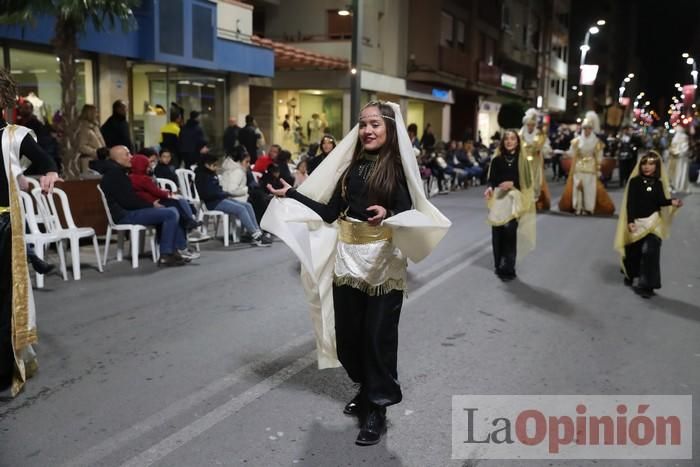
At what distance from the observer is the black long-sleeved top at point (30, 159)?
4824 millimetres

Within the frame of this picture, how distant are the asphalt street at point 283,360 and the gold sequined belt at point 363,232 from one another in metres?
1.11

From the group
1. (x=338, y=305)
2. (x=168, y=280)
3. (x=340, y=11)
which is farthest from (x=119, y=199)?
(x=340, y=11)

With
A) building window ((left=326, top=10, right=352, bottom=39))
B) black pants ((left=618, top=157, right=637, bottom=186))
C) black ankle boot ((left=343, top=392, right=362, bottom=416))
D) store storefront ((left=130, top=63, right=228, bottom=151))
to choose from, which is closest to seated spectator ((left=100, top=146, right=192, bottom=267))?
black ankle boot ((left=343, top=392, right=362, bottom=416))

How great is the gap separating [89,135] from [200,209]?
7.18ft

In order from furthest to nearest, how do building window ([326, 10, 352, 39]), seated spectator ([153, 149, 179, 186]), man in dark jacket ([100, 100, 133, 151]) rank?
building window ([326, 10, 352, 39]) → man in dark jacket ([100, 100, 133, 151]) → seated spectator ([153, 149, 179, 186])

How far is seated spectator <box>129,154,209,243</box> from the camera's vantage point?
958 cm

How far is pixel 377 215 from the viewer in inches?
161

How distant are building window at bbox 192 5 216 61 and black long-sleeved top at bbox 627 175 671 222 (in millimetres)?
12509

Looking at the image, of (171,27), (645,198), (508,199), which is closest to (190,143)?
(171,27)

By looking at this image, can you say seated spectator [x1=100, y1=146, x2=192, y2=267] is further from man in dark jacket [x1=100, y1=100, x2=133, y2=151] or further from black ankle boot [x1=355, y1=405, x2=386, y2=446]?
black ankle boot [x1=355, y1=405, x2=386, y2=446]

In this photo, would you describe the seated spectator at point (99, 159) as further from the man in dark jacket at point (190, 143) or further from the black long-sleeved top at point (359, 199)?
the black long-sleeved top at point (359, 199)

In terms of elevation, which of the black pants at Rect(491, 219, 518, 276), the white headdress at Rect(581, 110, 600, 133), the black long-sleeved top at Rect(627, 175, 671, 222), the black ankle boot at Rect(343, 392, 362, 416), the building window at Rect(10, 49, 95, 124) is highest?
the building window at Rect(10, 49, 95, 124)

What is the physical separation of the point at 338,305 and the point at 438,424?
0.92 m

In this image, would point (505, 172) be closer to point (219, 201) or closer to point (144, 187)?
point (219, 201)
